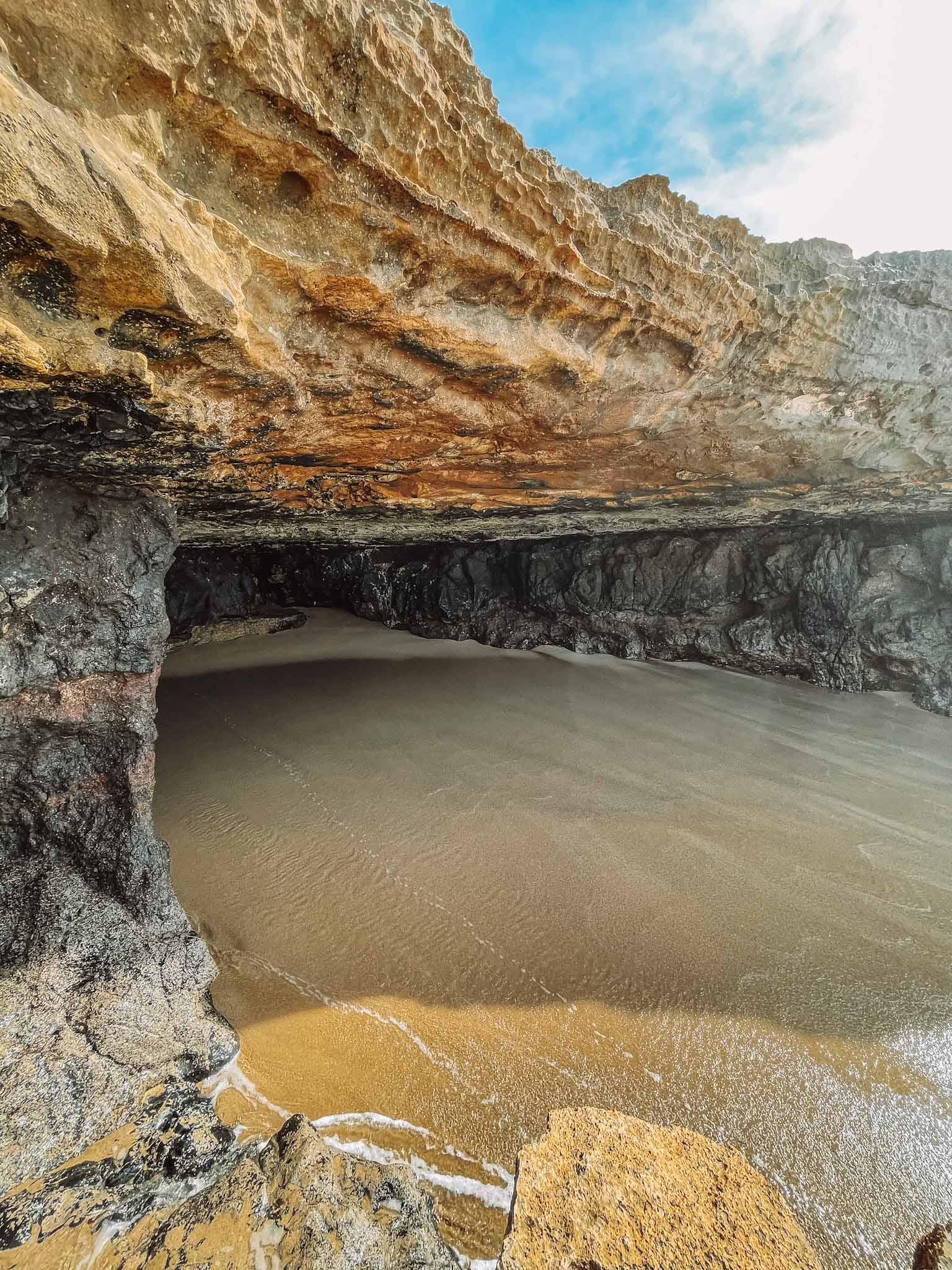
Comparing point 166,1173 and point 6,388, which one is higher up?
point 6,388

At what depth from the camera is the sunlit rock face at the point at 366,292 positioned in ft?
4.30

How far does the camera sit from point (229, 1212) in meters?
1.45

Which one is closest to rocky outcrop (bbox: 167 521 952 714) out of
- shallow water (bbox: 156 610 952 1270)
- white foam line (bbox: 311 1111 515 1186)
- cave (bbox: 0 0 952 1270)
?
shallow water (bbox: 156 610 952 1270)

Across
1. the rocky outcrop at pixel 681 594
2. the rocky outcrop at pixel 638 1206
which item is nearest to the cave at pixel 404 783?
the rocky outcrop at pixel 638 1206

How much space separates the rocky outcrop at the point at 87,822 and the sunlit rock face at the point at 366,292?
45 cm

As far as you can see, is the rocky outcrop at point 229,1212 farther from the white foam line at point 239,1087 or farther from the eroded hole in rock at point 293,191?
the eroded hole in rock at point 293,191

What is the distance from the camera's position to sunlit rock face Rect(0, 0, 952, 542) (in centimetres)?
131

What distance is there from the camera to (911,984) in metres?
2.73

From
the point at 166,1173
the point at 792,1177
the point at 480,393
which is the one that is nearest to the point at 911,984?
the point at 792,1177

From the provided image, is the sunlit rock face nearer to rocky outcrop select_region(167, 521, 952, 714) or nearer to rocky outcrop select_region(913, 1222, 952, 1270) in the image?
rocky outcrop select_region(167, 521, 952, 714)

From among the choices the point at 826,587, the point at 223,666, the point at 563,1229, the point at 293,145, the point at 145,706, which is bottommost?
the point at 223,666

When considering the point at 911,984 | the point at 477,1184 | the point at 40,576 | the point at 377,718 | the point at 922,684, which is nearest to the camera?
the point at 477,1184

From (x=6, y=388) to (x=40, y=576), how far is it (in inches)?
38.7

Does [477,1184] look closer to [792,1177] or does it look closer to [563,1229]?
[563,1229]
